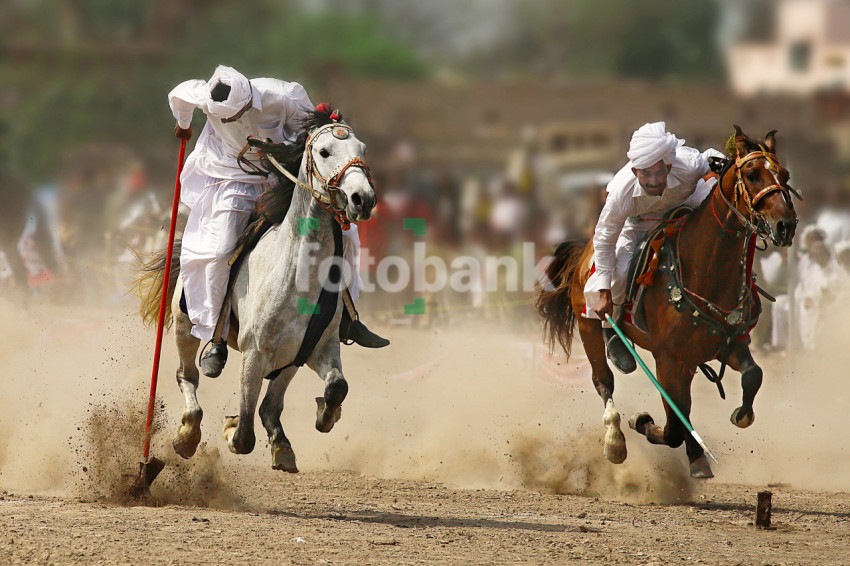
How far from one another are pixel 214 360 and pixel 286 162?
1246 millimetres

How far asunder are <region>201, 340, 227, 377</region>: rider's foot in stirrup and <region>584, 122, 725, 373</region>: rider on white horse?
2396 mm

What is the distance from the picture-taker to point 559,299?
9.21 metres

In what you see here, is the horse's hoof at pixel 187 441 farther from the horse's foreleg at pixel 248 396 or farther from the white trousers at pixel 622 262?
the white trousers at pixel 622 262

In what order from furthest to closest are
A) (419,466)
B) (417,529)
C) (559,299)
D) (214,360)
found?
(419,466) < (559,299) < (214,360) < (417,529)

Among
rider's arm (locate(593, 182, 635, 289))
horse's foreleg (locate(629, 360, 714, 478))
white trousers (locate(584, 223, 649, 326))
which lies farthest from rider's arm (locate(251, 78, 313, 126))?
horse's foreleg (locate(629, 360, 714, 478))

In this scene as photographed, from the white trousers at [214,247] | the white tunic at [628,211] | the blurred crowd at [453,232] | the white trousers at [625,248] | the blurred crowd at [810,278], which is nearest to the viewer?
the white trousers at [214,247]

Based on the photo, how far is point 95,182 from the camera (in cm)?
1419

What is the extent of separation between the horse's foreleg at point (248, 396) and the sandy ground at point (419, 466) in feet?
1.36

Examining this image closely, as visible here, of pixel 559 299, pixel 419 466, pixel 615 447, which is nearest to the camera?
pixel 615 447

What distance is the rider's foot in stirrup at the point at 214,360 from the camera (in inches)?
289

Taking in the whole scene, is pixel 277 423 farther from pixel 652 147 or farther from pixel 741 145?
pixel 741 145

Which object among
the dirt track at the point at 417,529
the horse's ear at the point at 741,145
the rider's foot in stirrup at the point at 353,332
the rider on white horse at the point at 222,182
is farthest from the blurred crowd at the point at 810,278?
the rider on white horse at the point at 222,182

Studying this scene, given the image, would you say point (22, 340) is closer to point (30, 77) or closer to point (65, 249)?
point (65, 249)

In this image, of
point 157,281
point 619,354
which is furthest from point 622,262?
point 157,281
